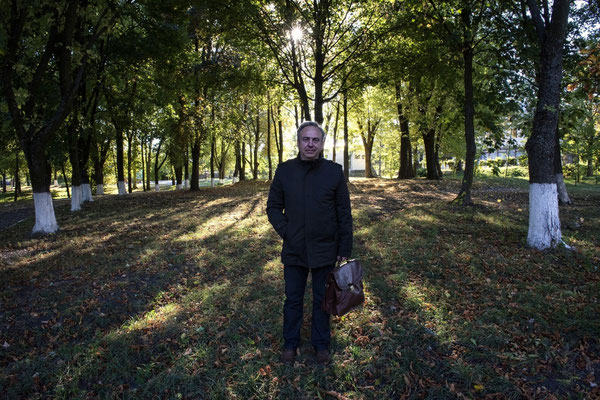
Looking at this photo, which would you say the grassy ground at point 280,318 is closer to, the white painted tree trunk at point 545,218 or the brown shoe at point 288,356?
the brown shoe at point 288,356

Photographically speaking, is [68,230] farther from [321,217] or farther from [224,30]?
[321,217]

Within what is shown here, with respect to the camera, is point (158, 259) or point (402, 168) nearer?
point (158, 259)

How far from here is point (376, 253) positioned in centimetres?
700

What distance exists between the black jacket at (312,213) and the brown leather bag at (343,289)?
147 mm

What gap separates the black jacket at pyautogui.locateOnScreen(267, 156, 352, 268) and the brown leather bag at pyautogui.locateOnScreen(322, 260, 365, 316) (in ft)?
0.48

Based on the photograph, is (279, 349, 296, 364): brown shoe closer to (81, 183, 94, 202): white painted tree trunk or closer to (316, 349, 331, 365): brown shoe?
(316, 349, 331, 365): brown shoe

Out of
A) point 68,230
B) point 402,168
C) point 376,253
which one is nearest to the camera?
point 376,253

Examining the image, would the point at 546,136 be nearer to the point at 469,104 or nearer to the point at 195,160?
the point at 469,104

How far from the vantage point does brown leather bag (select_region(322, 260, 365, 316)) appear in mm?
3143

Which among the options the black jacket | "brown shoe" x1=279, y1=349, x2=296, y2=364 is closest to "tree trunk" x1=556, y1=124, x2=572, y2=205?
the black jacket

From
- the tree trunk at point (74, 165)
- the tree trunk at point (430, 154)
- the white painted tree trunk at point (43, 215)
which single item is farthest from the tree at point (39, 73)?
the tree trunk at point (430, 154)

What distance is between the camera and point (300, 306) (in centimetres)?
343

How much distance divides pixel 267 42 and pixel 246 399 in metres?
11.2

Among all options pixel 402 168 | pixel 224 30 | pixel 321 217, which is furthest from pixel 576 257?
pixel 402 168
